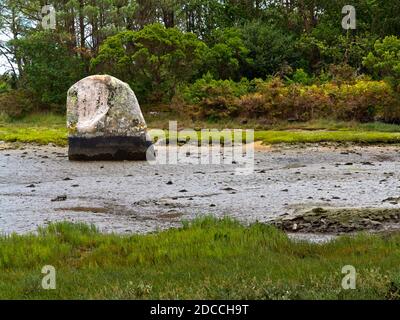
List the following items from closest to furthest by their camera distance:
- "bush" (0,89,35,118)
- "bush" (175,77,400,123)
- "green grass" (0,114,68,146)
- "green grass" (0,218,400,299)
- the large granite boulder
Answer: "green grass" (0,218,400,299)
the large granite boulder
"green grass" (0,114,68,146)
"bush" (175,77,400,123)
"bush" (0,89,35,118)

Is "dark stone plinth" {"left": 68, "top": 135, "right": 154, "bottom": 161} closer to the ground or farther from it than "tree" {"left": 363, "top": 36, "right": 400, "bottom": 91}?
closer to the ground

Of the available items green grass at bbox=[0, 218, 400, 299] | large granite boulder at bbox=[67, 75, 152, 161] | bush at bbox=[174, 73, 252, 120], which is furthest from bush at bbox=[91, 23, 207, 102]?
green grass at bbox=[0, 218, 400, 299]

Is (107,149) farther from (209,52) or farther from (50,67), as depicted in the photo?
(50,67)

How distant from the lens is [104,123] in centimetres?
2427

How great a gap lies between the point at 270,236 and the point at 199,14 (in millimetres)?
54301

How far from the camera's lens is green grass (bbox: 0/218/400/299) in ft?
20.9

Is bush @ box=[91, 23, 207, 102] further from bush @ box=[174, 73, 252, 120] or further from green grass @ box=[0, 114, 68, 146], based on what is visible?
green grass @ box=[0, 114, 68, 146]

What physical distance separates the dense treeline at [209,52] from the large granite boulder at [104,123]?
50.5ft

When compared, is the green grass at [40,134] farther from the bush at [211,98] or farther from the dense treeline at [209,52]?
the bush at [211,98]

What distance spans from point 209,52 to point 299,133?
60.3ft

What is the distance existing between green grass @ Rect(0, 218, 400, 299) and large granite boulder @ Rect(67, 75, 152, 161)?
14.3 metres

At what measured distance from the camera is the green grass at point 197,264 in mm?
6383

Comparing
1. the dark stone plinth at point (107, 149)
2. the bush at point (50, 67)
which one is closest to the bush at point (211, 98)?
the bush at point (50, 67)

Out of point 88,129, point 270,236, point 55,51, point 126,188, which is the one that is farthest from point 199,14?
point 270,236
